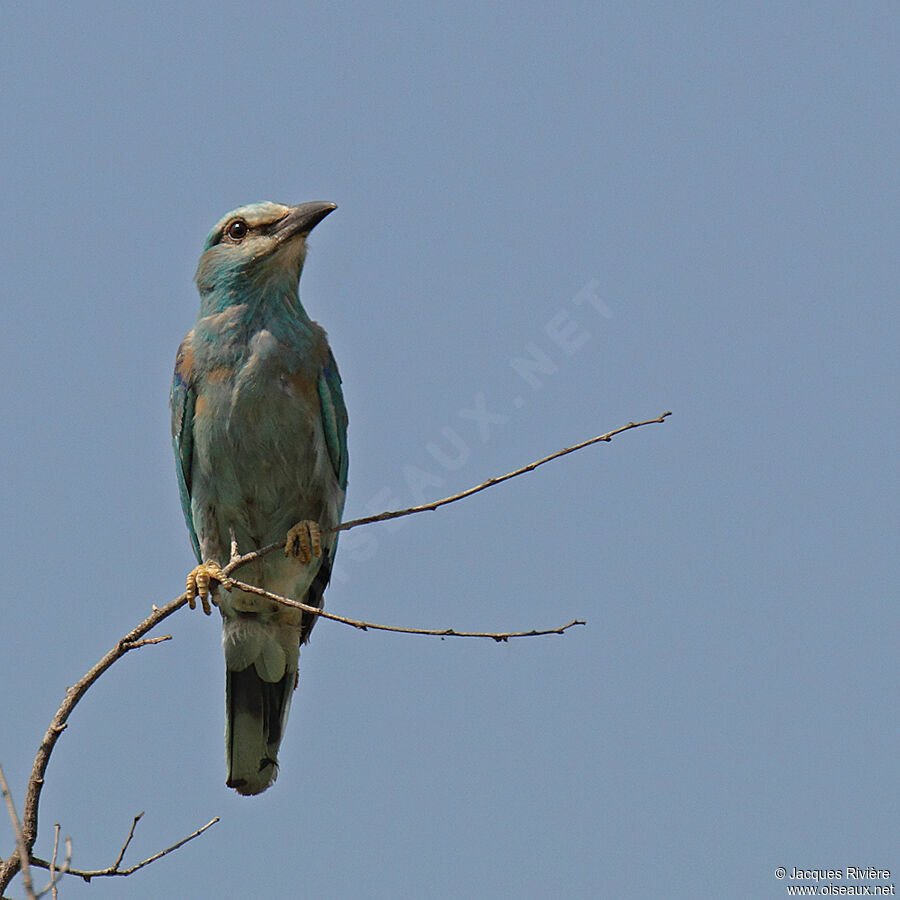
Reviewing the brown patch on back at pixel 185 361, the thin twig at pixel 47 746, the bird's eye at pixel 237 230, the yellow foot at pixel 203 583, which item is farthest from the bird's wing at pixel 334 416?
the thin twig at pixel 47 746

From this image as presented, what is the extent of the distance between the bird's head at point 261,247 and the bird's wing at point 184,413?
0.37 meters

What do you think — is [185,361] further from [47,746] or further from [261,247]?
[47,746]

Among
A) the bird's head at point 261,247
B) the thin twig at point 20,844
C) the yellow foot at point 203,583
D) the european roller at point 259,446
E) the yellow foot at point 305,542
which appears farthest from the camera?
the bird's head at point 261,247

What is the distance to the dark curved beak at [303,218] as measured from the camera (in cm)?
649

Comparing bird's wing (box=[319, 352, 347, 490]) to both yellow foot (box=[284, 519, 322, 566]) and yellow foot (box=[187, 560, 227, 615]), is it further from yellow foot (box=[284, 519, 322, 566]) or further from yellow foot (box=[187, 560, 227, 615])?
yellow foot (box=[187, 560, 227, 615])

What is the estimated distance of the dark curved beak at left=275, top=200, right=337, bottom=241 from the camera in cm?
649

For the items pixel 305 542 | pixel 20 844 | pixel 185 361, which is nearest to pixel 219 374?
pixel 185 361

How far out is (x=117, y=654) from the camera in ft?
14.7

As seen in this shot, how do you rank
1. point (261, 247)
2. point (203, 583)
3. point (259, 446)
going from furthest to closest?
point (261, 247)
point (259, 446)
point (203, 583)

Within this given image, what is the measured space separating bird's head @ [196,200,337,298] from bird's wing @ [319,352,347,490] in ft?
1.60

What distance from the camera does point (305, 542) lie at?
633 centimetres

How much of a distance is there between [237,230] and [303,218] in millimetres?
453

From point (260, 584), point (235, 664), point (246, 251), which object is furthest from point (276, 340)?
point (235, 664)

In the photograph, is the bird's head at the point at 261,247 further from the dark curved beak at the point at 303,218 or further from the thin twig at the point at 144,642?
the thin twig at the point at 144,642
